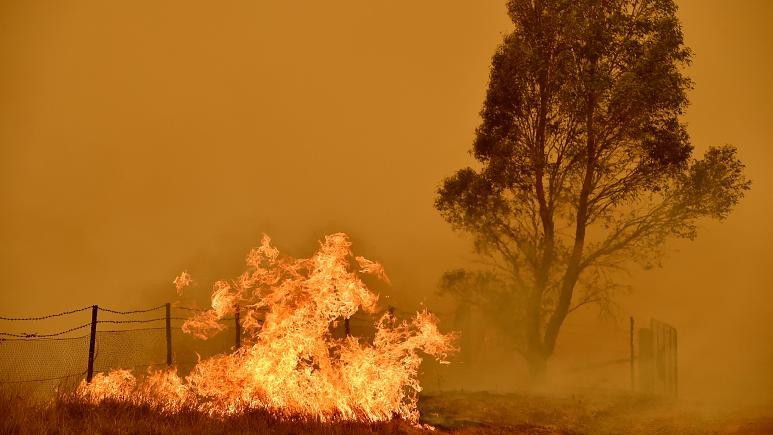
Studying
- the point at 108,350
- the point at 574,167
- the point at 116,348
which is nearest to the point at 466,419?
the point at 574,167

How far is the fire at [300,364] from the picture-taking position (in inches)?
476

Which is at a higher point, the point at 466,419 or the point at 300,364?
the point at 300,364

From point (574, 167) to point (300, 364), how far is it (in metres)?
12.2

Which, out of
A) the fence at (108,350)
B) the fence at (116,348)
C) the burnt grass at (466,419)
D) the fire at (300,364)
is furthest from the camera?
the fence at (108,350)

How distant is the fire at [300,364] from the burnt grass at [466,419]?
0.60 metres

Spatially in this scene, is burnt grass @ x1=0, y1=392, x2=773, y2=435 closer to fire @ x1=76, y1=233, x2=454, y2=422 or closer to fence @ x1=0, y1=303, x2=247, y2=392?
fire @ x1=76, y1=233, x2=454, y2=422

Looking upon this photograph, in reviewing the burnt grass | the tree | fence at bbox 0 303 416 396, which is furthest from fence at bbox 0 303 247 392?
the tree

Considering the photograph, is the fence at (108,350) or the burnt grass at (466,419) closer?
the burnt grass at (466,419)

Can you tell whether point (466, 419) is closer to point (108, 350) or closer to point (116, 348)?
point (108, 350)

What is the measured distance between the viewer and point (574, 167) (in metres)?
21.4

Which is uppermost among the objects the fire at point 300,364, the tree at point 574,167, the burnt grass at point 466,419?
the tree at point 574,167

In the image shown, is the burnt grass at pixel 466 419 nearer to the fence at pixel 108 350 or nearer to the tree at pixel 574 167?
the tree at pixel 574 167

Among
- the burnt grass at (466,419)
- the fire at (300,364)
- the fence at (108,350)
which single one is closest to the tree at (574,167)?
the burnt grass at (466,419)

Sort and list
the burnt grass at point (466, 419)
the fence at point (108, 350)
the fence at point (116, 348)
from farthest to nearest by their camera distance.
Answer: the fence at point (108, 350) → the fence at point (116, 348) → the burnt grass at point (466, 419)
